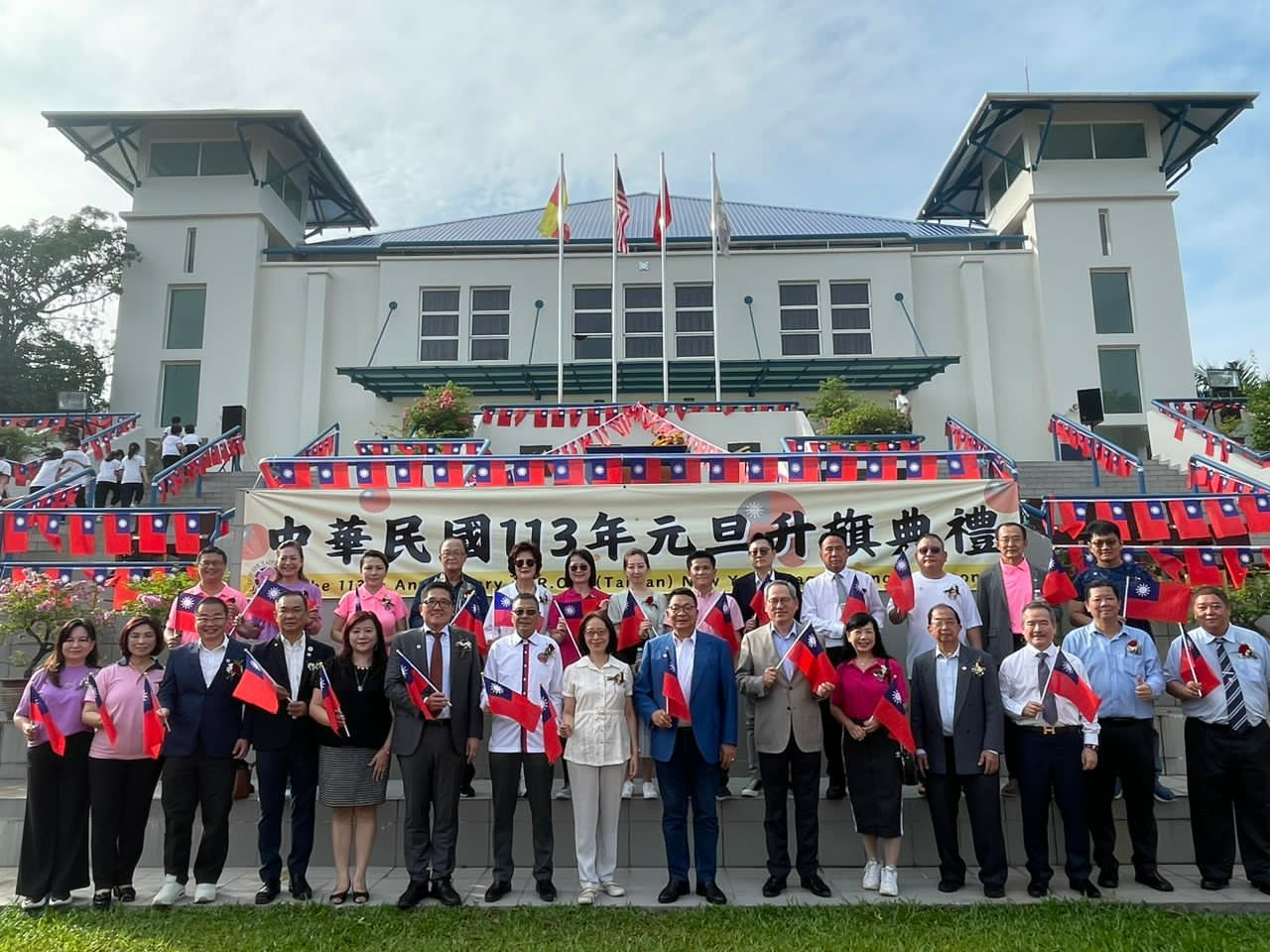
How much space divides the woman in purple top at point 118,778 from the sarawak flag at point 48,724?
0.15 meters

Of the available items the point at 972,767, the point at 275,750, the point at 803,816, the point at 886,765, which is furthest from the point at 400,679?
the point at 972,767

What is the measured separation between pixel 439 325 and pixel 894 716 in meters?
17.1

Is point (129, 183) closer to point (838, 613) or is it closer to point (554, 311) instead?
point (554, 311)

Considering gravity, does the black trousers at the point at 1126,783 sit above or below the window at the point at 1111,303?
below

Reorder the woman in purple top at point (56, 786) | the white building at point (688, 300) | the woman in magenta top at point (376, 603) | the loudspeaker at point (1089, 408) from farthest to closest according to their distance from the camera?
the white building at point (688, 300)
the loudspeaker at point (1089, 408)
the woman in magenta top at point (376, 603)
the woman in purple top at point (56, 786)

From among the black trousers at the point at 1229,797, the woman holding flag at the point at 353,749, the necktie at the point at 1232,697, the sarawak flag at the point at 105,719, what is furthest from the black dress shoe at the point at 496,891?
the necktie at the point at 1232,697

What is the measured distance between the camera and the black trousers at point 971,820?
16.2ft

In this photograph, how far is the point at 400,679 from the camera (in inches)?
198

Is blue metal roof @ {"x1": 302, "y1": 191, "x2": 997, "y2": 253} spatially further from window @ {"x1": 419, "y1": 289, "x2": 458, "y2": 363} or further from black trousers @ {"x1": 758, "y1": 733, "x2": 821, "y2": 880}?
black trousers @ {"x1": 758, "y1": 733, "x2": 821, "y2": 880}

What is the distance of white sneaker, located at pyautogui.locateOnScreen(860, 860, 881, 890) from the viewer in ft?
16.4

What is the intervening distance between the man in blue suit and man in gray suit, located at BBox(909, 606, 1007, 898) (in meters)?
1.17

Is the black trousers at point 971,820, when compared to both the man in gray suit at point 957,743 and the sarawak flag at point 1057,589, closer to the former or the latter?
the man in gray suit at point 957,743

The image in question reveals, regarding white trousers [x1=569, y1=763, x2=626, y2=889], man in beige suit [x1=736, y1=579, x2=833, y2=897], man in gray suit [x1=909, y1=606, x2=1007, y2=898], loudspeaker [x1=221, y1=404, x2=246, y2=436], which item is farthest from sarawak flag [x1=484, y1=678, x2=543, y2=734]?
loudspeaker [x1=221, y1=404, x2=246, y2=436]

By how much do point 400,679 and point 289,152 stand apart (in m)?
21.3
